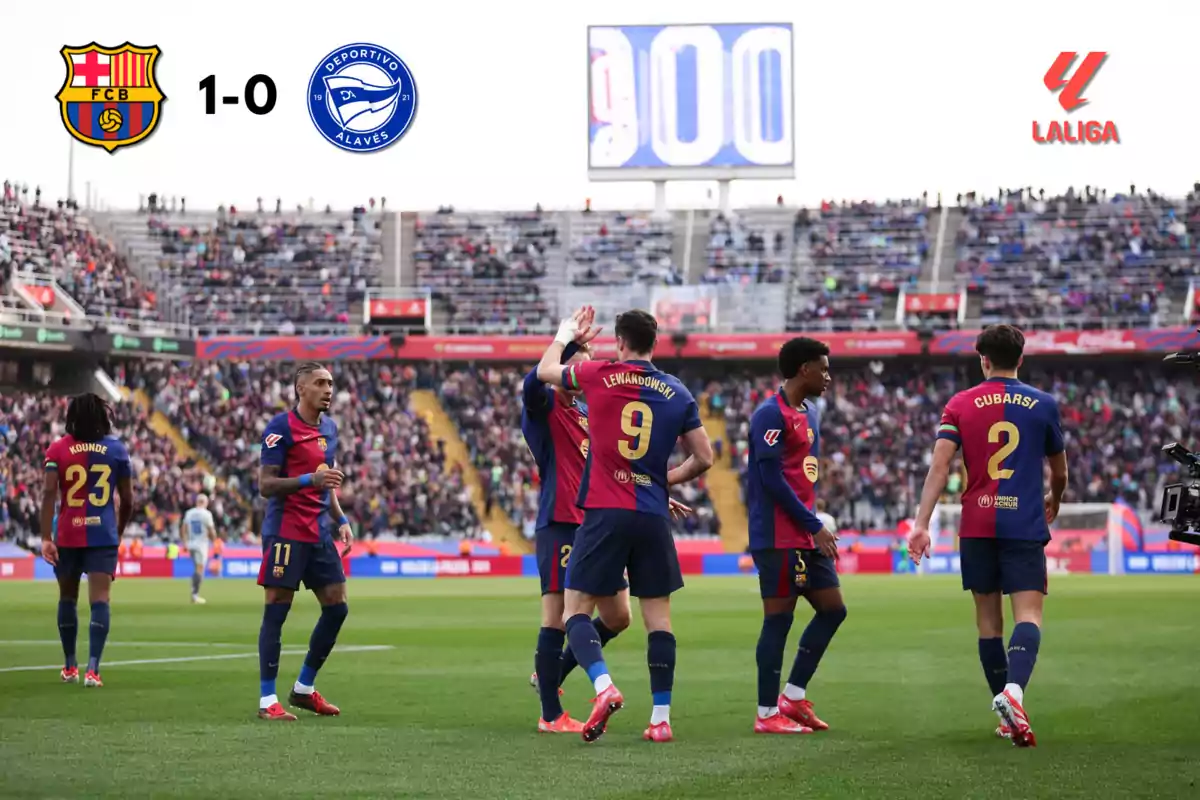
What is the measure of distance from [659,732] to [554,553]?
1.51m

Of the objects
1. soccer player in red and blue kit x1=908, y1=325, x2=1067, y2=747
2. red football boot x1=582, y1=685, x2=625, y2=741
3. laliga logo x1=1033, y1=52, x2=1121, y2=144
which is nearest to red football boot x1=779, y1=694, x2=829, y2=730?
soccer player in red and blue kit x1=908, y1=325, x2=1067, y2=747

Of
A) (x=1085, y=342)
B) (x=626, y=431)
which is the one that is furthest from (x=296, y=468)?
(x=1085, y=342)

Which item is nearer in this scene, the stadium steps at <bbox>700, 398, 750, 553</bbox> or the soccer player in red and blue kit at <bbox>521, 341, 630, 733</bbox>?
the soccer player in red and blue kit at <bbox>521, 341, 630, 733</bbox>

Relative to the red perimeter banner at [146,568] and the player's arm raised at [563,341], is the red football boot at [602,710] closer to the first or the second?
the player's arm raised at [563,341]

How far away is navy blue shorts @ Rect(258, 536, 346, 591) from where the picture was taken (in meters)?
11.4

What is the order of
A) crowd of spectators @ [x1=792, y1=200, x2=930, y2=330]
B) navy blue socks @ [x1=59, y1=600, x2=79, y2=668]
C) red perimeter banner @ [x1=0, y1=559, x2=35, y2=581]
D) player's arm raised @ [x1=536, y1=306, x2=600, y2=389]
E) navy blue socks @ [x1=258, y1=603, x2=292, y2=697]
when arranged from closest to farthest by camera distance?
player's arm raised @ [x1=536, y1=306, x2=600, y2=389], navy blue socks @ [x1=258, y1=603, x2=292, y2=697], navy blue socks @ [x1=59, y1=600, x2=79, y2=668], red perimeter banner @ [x1=0, y1=559, x2=35, y2=581], crowd of spectators @ [x1=792, y1=200, x2=930, y2=330]

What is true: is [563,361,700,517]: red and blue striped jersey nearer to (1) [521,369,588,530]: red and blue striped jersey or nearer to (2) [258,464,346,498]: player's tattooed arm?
(1) [521,369,588,530]: red and blue striped jersey

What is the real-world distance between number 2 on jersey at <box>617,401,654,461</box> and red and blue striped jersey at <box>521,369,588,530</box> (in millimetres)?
921

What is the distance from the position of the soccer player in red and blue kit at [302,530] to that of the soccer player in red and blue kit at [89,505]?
2629 millimetres

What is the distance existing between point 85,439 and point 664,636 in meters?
6.32

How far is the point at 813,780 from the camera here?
804 cm

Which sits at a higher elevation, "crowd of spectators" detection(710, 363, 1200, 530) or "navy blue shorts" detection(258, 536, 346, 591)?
"navy blue shorts" detection(258, 536, 346, 591)

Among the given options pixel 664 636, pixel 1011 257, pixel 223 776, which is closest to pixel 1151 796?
pixel 664 636

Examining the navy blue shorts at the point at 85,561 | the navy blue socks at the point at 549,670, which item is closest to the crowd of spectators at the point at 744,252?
the navy blue shorts at the point at 85,561
